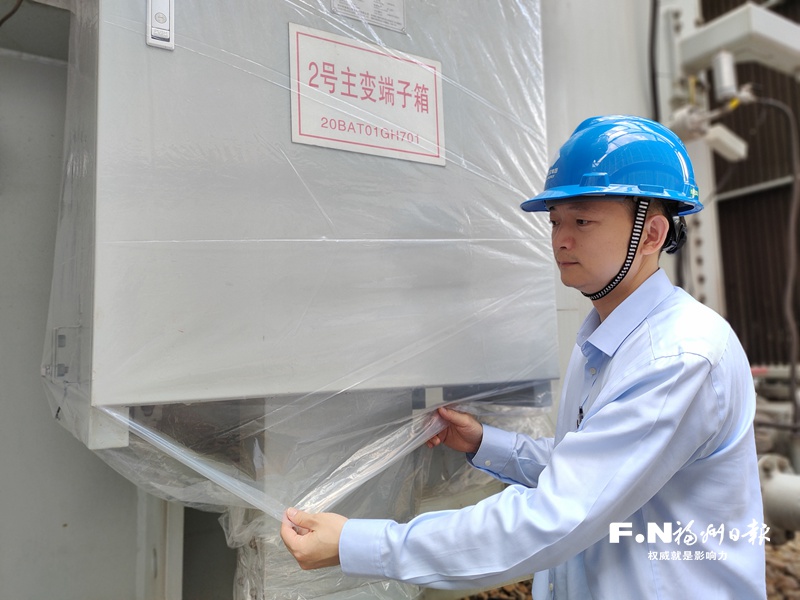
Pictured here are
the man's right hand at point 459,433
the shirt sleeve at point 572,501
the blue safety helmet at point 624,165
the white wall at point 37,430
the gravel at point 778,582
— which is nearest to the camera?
the shirt sleeve at point 572,501

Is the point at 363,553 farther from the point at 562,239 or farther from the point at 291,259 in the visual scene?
the point at 562,239

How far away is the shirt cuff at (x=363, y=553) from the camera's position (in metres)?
0.64

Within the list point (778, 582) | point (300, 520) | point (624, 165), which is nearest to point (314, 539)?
point (300, 520)

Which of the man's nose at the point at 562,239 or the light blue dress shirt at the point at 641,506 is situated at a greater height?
the man's nose at the point at 562,239

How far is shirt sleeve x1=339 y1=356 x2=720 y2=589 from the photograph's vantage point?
602mm

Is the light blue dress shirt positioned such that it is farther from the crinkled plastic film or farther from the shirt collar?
the crinkled plastic film

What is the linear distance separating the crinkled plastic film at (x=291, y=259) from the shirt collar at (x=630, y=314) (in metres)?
0.18

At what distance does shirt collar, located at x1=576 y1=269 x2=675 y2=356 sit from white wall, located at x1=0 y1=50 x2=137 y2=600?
91 cm

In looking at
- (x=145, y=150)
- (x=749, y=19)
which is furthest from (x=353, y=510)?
(x=749, y=19)

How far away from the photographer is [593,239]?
2.45 ft

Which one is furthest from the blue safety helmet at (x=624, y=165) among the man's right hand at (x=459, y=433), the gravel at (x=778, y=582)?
the gravel at (x=778, y=582)

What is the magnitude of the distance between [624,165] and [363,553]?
553 millimetres

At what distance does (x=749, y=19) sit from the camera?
1762mm

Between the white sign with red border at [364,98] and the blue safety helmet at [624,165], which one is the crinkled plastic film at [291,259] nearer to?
the white sign with red border at [364,98]
